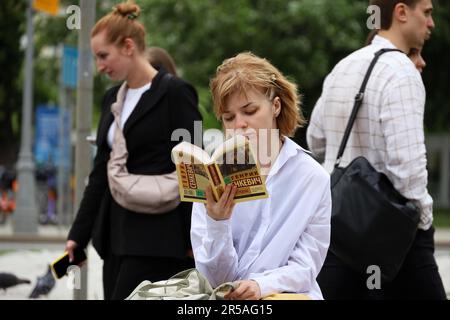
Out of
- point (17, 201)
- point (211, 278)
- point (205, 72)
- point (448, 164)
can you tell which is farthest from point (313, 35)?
point (211, 278)

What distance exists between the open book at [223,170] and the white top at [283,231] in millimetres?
247

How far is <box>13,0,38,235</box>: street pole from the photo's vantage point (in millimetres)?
18850

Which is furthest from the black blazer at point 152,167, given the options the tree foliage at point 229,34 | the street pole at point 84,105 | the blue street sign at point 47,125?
the tree foliage at point 229,34

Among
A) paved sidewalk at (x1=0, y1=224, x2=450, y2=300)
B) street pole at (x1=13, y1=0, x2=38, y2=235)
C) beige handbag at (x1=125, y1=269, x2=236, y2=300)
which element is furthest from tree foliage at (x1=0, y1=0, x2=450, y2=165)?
beige handbag at (x1=125, y1=269, x2=236, y2=300)

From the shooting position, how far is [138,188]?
5074 millimetres

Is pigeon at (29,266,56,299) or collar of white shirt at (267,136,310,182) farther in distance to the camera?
pigeon at (29,266,56,299)

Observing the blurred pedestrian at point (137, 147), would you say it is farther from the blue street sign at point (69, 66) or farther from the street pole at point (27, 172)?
the street pole at point (27, 172)

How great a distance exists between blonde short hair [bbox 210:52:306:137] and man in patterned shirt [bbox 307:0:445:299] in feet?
2.84

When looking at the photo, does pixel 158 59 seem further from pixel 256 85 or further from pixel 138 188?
pixel 256 85

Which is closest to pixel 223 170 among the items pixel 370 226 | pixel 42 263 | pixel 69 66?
pixel 370 226

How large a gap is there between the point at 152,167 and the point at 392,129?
Answer: 131 centimetres

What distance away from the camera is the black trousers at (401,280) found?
441cm

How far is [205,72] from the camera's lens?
81.6 ft

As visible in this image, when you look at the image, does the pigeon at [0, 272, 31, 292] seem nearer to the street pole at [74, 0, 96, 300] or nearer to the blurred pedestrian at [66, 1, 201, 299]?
the street pole at [74, 0, 96, 300]
